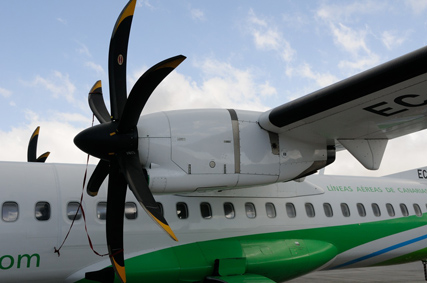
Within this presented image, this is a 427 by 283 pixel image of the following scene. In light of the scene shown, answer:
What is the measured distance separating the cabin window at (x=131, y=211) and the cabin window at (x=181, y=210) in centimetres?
78

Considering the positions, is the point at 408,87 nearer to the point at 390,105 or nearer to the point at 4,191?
the point at 390,105

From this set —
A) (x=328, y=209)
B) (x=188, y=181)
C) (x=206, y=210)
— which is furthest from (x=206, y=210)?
(x=328, y=209)

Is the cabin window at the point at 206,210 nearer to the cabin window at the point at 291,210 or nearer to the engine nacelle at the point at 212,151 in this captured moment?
the engine nacelle at the point at 212,151

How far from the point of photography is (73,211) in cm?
723

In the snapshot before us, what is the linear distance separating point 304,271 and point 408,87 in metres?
4.49

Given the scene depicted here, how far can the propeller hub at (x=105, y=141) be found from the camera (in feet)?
20.8

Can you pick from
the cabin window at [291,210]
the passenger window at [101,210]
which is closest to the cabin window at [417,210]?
the cabin window at [291,210]

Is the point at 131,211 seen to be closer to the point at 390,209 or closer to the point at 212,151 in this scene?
the point at 212,151

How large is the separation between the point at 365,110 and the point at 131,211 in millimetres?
4253

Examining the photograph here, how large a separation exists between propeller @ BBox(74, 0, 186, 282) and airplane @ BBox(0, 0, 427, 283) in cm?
2

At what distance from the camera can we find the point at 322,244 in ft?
29.9

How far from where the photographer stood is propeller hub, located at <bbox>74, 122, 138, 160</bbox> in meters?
6.34

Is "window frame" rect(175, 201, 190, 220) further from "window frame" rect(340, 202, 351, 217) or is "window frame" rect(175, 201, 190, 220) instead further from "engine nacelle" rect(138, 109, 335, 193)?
"window frame" rect(340, 202, 351, 217)

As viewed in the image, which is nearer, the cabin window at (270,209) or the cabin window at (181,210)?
the cabin window at (181,210)
